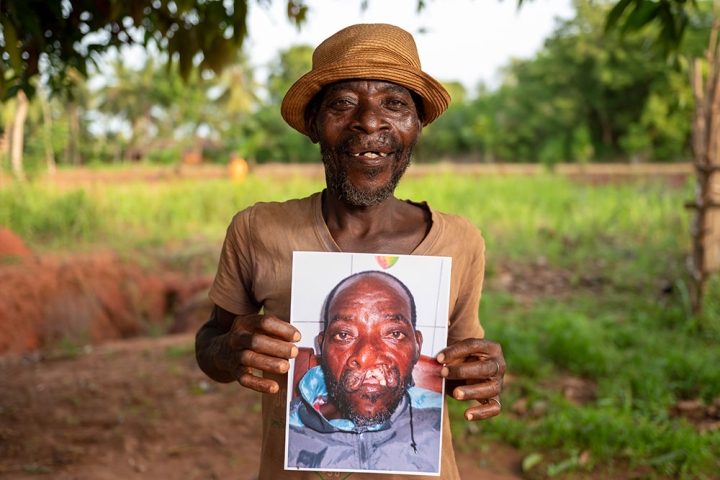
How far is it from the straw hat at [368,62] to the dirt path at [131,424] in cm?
249

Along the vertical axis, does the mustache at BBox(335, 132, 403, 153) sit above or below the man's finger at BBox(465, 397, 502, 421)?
above

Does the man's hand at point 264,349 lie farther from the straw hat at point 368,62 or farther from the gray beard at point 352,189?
the straw hat at point 368,62

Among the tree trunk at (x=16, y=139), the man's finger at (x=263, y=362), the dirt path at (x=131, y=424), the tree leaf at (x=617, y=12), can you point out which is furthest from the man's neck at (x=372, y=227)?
the tree trunk at (x=16, y=139)

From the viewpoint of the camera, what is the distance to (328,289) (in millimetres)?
1256

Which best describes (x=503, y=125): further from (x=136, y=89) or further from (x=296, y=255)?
(x=296, y=255)

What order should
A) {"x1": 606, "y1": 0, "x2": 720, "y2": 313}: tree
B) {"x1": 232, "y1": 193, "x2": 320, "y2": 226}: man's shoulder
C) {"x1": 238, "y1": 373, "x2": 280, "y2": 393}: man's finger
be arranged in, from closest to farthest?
{"x1": 238, "y1": 373, "x2": 280, "y2": 393}: man's finger
{"x1": 232, "y1": 193, "x2": 320, "y2": 226}: man's shoulder
{"x1": 606, "y1": 0, "x2": 720, "y2": 313}: tree

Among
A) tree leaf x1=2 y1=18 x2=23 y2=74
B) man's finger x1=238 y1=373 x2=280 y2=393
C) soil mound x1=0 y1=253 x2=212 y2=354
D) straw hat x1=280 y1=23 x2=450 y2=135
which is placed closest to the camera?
man's finger x1=238 y1=373 x2=280 y2=393

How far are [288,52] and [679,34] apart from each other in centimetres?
2859

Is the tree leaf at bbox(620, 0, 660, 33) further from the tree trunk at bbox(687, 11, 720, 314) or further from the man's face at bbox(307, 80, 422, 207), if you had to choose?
the tree trunk at bbox(687, 11, 720, 314)

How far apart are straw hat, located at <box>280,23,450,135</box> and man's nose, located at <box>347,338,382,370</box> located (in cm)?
56

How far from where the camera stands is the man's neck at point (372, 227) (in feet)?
4.71

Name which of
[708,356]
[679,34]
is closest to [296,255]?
[679,34]

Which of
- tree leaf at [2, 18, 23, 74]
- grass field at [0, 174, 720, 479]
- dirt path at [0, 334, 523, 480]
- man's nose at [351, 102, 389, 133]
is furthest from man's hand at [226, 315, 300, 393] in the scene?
grass field at [0, 174, 720, 479]

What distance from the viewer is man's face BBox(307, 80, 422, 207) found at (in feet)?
4.30
